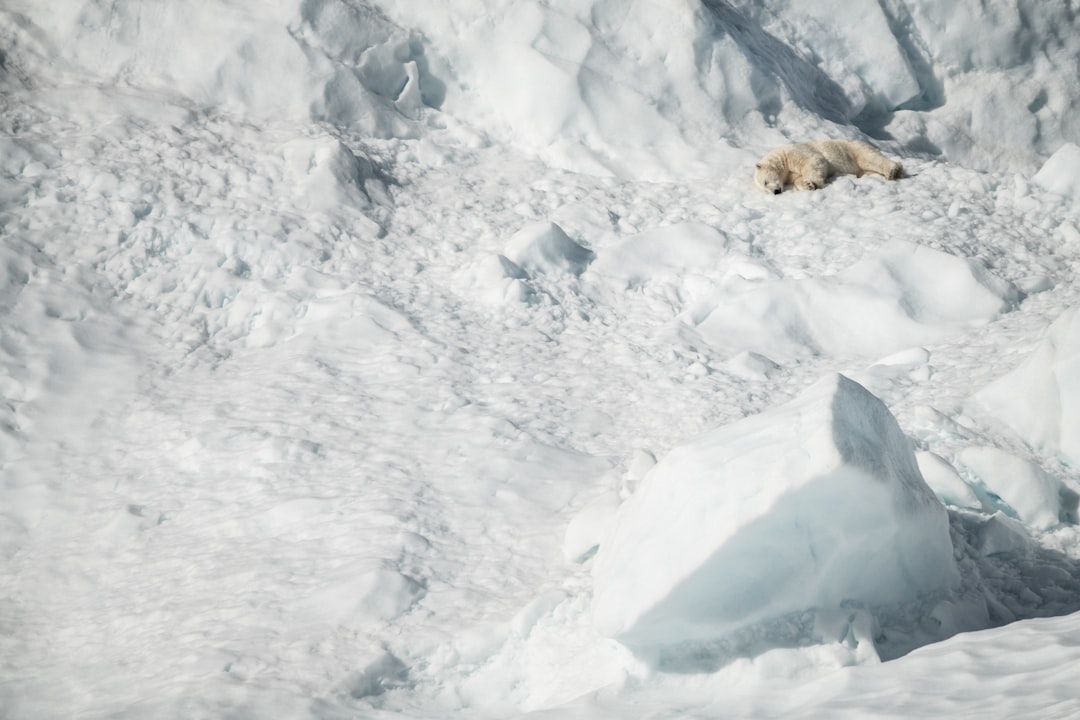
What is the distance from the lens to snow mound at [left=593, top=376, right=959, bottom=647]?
7.92 feet

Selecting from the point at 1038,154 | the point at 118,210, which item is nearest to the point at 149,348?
the point at 118,210

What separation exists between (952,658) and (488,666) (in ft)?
4.35

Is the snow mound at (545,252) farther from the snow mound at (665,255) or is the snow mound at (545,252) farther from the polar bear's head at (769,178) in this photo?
the polar bear's head at (769,178)

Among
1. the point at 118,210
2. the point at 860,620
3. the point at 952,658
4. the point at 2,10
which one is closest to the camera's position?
the point at 952,658

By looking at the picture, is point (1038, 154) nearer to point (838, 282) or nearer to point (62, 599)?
point (838, 282)

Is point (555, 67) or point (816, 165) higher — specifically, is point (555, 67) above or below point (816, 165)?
above

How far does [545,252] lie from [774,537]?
2.94 metres

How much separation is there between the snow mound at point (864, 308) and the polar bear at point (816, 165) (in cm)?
106

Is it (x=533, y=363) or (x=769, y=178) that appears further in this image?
(x=769, y=178)

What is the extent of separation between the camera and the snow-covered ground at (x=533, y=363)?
252 cm

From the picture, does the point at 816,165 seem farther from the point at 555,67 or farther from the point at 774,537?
the point at 774,537

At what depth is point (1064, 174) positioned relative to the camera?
552 cm

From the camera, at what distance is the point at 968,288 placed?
462 centimetres

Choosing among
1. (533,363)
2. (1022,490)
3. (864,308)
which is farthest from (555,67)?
(1022,490)
